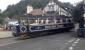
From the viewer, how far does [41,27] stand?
29.8 meters

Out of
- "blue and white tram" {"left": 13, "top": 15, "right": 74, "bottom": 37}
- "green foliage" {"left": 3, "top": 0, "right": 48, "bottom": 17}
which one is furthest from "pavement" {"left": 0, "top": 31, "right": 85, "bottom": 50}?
"green foliage" {"left": 3, "top": 0, "right": 48, "bottom": 17}

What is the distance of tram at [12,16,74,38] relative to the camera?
25514mm

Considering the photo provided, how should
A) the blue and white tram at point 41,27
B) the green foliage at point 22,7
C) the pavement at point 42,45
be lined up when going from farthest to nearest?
1. the green foliage at point 22,7
2. the blue and white tram at point 41,27
3. the pavement at point 42,45

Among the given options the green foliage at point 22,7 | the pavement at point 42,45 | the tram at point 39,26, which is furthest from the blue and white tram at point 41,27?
the green foliage at point 22,7

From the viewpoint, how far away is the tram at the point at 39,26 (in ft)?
83.7

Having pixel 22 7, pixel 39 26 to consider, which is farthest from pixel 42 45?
pixel 22 7

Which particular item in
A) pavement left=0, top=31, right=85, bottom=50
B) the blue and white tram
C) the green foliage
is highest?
the green foliage

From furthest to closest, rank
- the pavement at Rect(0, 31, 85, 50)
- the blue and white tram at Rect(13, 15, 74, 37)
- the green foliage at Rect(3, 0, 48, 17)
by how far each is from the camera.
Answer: the green foliage at Rect(3, 0, 48, 17)
the blue and white tram at Rect(13, 15, 74, 37)
the pavement at Rect(0, 31, 85, 50)

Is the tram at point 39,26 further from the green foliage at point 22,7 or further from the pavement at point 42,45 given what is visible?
the green foliage at point 22,7

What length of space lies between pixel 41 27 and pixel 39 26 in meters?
0.45

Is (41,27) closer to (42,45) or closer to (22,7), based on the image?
(42,45)

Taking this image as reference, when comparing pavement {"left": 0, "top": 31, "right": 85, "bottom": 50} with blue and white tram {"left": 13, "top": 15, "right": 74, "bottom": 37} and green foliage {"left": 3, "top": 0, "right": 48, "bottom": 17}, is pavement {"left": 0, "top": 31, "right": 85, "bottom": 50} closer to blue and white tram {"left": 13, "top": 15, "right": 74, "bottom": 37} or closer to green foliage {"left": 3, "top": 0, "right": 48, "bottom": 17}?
blue and white tram {"left": 13, "top": 15, "right": 74, "bottom": 37}

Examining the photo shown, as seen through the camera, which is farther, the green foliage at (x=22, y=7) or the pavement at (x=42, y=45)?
the green foliage at (x=22, y=7)

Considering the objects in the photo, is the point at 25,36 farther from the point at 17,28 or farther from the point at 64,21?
the point at 64,21
